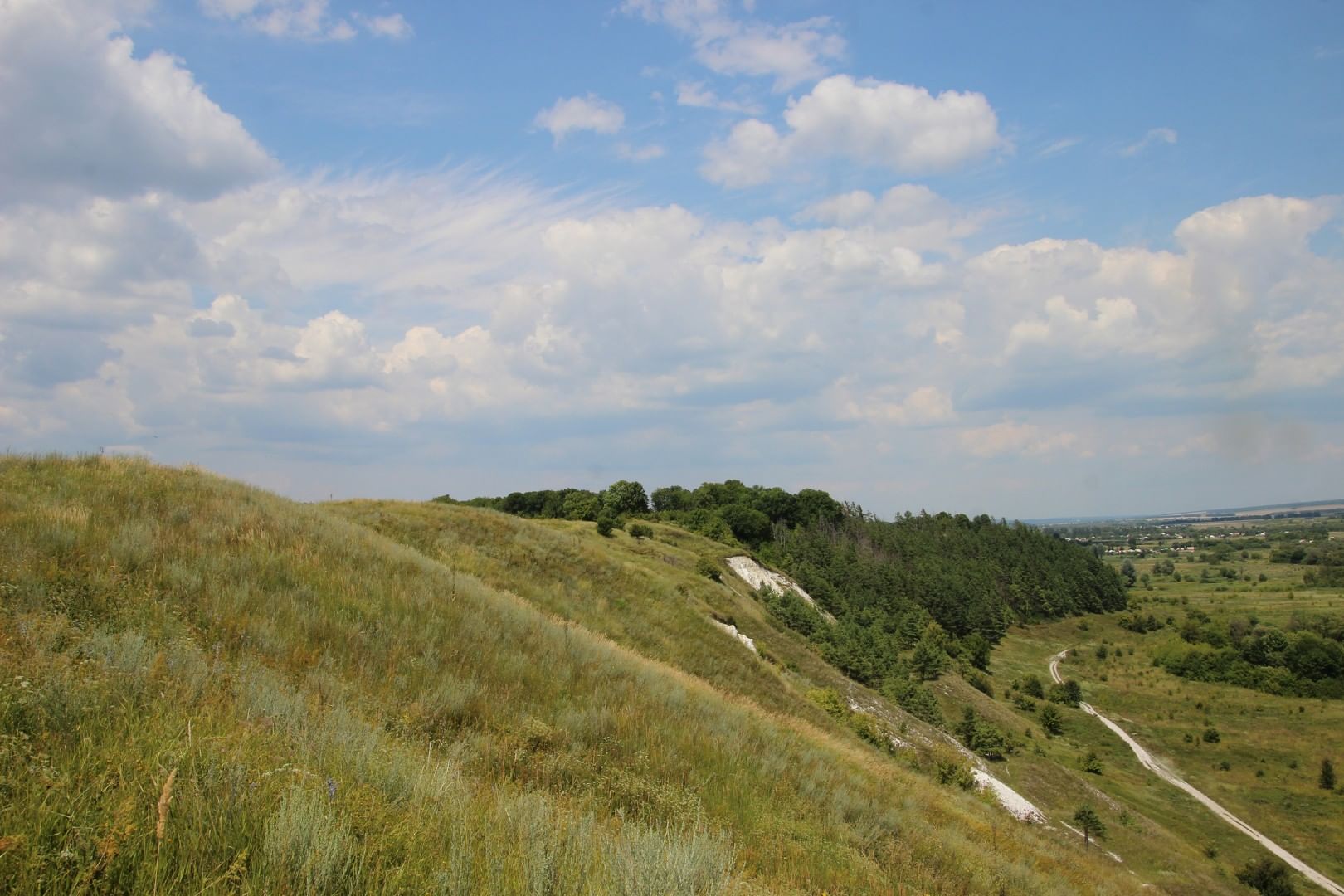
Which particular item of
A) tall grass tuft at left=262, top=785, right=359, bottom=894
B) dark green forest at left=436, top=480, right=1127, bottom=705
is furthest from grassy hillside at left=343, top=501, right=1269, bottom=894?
tall grass tuft at left=262, top=785, right=359, bottom=894

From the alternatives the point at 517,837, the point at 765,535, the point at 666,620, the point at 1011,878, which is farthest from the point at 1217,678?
the point at 517,837

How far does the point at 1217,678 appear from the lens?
349 ft

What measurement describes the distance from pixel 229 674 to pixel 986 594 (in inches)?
5523

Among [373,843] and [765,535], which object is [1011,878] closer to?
[373,843]

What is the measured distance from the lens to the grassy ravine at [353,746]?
3209 millimetres

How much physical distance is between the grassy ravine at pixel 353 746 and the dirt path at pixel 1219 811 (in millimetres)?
60397

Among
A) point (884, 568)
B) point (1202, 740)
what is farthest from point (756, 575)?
point (1202, 740)

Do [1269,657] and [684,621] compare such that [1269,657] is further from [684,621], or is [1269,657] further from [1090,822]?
[684,621]

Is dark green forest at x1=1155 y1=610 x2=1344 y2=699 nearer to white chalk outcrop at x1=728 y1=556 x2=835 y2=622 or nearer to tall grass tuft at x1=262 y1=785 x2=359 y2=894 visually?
white chalk outcrop at x1=728 y1=556 x2=835 y2=622

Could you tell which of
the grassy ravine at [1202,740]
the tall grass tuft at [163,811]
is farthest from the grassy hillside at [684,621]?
the tall grass tuft at [163,811]

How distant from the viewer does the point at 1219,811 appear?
204ft

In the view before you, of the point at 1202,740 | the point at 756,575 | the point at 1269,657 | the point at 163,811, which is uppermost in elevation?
the point at 163,811

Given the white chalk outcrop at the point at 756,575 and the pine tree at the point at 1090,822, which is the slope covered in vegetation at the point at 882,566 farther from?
the pine tree at the point at 1090,822

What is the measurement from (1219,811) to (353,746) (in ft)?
279
